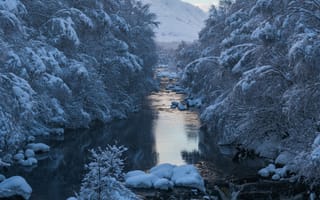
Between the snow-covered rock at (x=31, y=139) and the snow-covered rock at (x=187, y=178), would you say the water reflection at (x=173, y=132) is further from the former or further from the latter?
the snow-covered rock at (x=31, y=139)

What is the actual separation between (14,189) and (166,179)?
231 inches

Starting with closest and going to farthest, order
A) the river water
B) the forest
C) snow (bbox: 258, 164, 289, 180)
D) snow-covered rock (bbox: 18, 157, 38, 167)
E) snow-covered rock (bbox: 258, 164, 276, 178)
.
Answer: the forest < snow (bbox: 258, 164, 289, 180) < the river water < snow-covered rock (bbox: 258, 164, 276, 178) < snow-covered rock (bbox: 18, 157, 38, 167)

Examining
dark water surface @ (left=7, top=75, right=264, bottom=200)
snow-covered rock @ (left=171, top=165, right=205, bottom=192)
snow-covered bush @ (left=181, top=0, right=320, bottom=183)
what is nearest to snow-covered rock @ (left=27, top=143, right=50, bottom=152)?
dark water surface @ (left=7, top=75, right=264, bottom=200)

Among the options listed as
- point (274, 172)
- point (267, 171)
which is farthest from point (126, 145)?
point (274, 172)

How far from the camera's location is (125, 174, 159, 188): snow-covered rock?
18078 mm

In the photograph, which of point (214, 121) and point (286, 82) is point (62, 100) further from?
point (286, 82)

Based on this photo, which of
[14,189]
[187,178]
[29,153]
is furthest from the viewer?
Answer: [29,153]

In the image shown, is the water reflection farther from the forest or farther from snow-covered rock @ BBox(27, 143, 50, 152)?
snow-covered rock @ BBox(27, 143, 50, 152)

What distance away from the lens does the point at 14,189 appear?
16.3m

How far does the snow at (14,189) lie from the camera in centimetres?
1609

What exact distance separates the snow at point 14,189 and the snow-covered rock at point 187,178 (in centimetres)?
581

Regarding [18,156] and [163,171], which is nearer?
[163,171]

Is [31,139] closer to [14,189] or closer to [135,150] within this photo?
[135,150]

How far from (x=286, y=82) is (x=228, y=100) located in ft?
13.6
